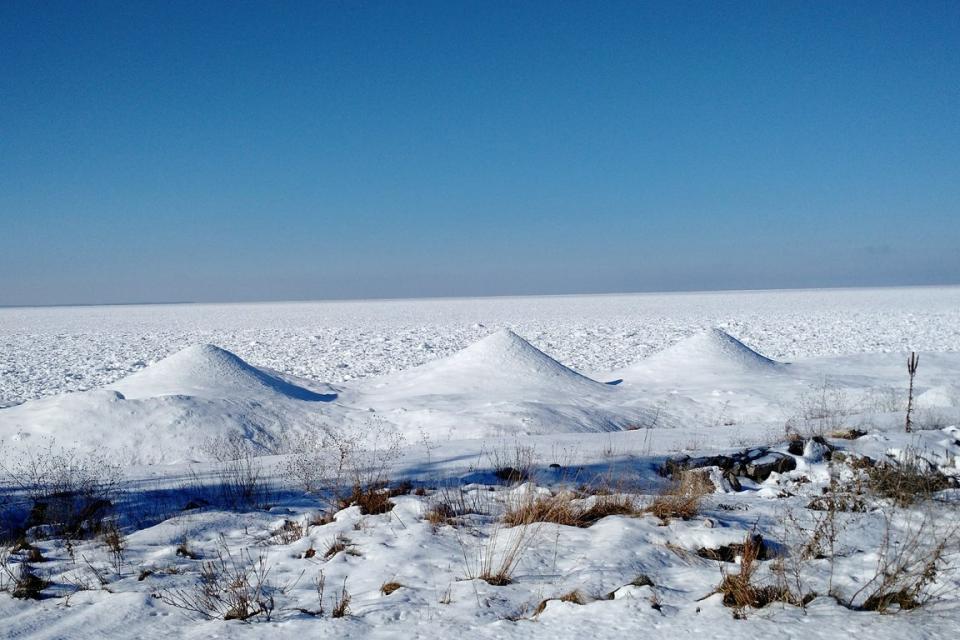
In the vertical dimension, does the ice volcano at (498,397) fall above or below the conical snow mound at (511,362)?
below

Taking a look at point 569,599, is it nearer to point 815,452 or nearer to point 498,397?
point 815,452

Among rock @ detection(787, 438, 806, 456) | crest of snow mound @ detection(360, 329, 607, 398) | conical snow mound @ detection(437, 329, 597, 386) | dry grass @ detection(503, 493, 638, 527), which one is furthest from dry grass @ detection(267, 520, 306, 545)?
conical snow mound @ detection(437, 329, 597, 386)

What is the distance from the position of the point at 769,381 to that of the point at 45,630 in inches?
497

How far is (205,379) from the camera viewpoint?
12.1 meters

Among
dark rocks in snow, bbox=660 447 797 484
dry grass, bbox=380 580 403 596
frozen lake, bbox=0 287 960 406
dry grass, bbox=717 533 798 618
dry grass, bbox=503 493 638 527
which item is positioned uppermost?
dry grass, bbox=717 533 798 618

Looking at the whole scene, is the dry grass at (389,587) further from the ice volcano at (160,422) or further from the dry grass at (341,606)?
the ice volcano at (160,422)

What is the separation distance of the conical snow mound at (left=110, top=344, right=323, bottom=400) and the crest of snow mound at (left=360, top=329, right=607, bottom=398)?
2241 mm

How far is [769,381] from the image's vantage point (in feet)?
42.4

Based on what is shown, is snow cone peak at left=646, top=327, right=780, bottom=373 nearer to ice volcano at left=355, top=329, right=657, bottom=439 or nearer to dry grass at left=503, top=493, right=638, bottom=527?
ice volcano at left=355, top=329, right=657, bottom=439

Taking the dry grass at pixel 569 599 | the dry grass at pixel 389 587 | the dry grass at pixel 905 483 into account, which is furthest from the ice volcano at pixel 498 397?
the dry grass at pixel 569 599

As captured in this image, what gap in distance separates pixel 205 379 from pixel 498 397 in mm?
5488

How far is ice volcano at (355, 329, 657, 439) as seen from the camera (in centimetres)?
977

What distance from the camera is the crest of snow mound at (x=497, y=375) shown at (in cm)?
1236

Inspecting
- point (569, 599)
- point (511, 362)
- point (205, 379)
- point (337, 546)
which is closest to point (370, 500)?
point (337, 546)
